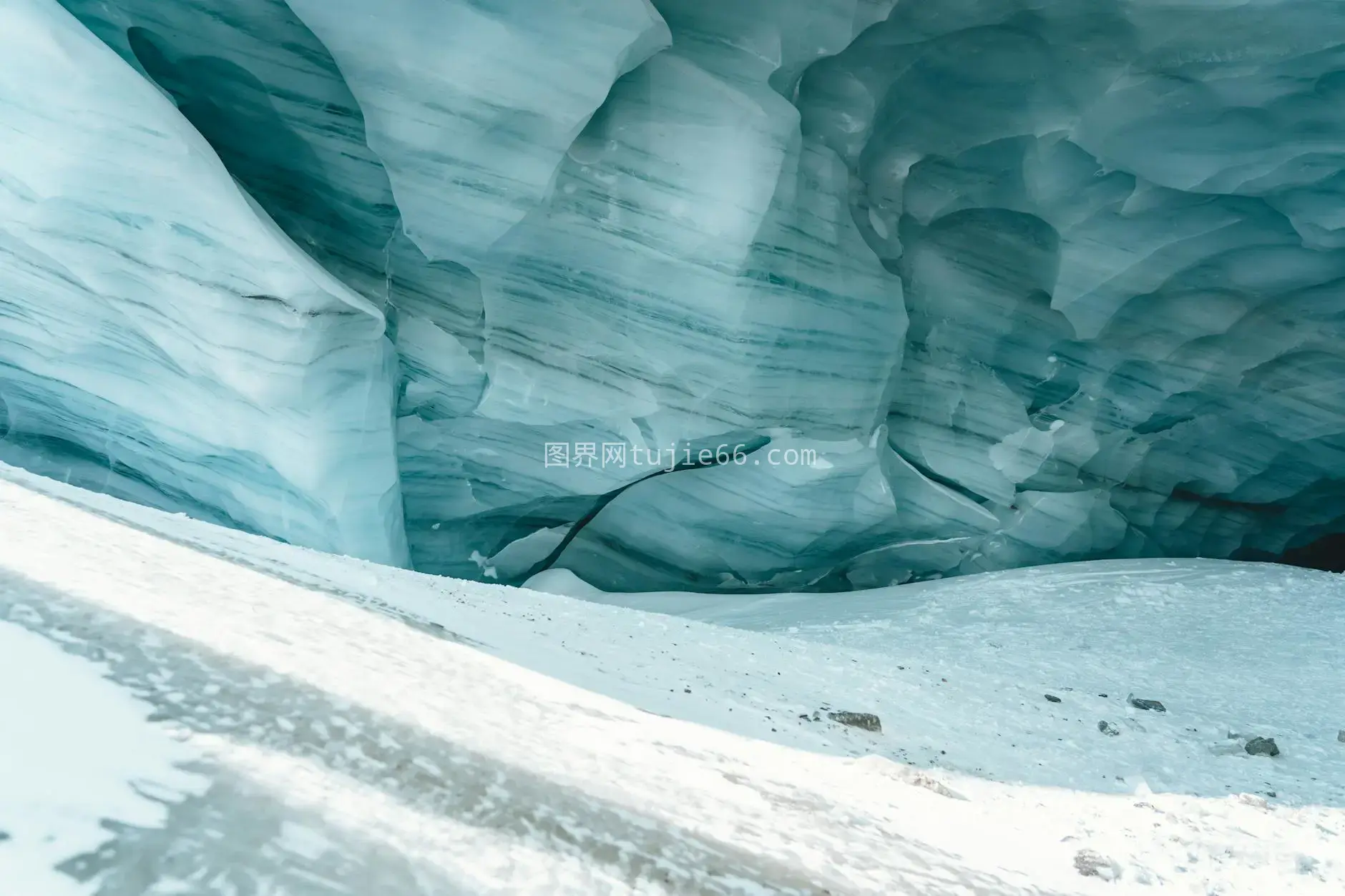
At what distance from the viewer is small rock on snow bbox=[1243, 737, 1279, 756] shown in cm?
294

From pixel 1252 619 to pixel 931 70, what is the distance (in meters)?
3.65

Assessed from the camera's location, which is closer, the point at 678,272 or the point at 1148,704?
the point at 1148,704

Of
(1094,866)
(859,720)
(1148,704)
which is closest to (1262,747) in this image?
(1148,704)

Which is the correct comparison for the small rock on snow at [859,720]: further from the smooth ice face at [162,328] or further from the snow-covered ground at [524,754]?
the smooth ice face at [162,328]

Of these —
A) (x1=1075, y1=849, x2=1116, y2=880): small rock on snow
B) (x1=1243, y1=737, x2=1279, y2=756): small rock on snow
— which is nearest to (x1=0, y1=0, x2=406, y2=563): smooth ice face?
(x1=1075, y1=849, x2=1116, y2=880): small rock on snow

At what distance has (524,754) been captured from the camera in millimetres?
1604

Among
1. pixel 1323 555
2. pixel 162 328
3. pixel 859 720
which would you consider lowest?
pixel 859 720

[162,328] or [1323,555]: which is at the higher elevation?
[162,328]

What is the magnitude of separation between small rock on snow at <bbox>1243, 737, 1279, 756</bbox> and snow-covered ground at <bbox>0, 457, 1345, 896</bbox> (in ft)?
0.16

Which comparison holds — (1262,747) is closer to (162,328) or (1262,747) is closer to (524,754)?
(524,754)

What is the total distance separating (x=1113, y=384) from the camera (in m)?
6.29

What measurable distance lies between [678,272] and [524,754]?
3926mm

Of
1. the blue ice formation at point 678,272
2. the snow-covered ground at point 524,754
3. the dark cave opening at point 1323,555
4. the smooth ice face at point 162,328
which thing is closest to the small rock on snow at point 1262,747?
the snow-covered ground at point 524,754

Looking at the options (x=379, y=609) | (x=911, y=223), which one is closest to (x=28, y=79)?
(x=379, y=609)
